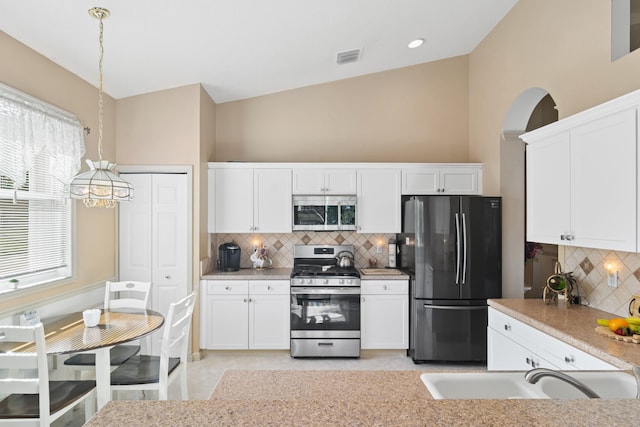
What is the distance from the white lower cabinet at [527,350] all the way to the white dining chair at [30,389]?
111 inches

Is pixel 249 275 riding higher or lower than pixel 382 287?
higher

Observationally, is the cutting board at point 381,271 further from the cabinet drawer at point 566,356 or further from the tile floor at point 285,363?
the cabinet drawer at point 566,356

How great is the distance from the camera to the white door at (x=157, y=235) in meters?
4.03

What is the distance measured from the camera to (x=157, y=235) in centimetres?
405

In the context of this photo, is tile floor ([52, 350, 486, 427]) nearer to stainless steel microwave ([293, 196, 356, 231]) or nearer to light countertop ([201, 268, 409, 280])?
light countertop ([201, 268, 409, 280])

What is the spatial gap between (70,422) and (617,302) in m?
3.92

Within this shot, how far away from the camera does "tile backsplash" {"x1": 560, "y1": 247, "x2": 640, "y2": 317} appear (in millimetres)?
2414

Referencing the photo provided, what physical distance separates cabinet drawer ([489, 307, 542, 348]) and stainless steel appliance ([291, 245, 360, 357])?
1509 millimetres

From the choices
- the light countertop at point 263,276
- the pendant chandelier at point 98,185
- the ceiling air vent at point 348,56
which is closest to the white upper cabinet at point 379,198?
the light countertop at point 263,276

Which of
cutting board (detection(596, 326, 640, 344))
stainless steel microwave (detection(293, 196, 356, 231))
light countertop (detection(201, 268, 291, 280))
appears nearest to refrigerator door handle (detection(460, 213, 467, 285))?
stainless steel microwave (detection(293, 196, 356, 231))

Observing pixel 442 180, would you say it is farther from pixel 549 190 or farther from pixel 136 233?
pixel 136 233

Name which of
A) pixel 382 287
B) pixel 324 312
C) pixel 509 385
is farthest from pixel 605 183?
pixel 324 312

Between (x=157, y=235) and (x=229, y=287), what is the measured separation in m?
0.95

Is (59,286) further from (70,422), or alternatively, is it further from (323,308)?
(323,308)
